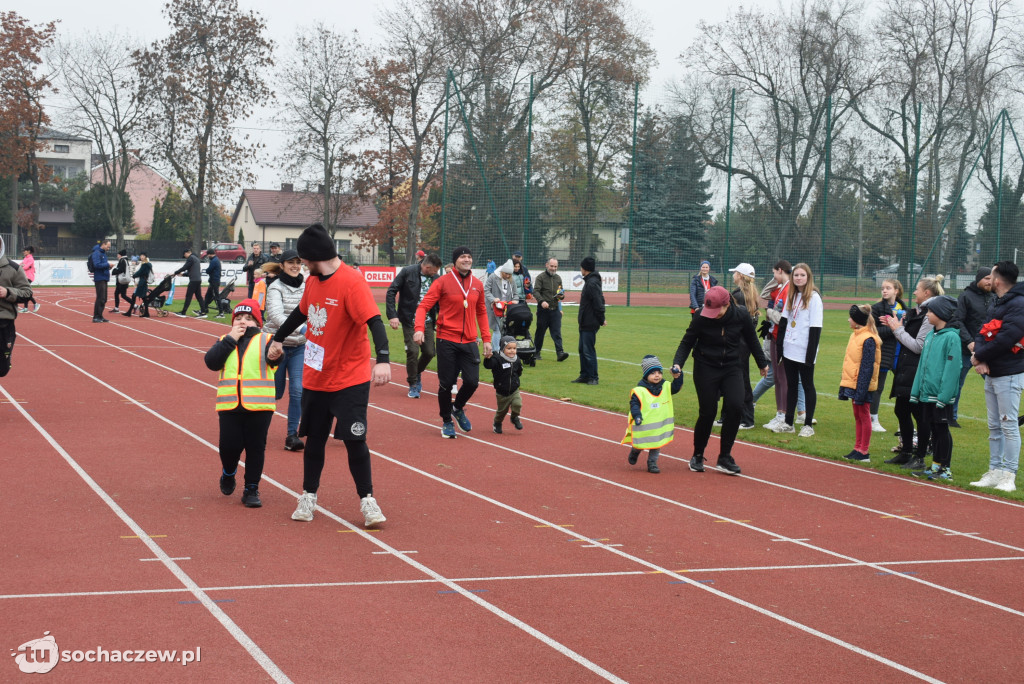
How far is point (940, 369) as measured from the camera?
8.92m

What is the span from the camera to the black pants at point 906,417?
31.1 feet

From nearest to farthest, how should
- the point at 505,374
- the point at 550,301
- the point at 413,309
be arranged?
the point at 505,374 → the point at 413,309 → the point at 550,301

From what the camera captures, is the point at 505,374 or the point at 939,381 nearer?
the point at 939,381

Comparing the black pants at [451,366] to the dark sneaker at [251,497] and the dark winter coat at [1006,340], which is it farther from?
the dark winter coat at [1006,340]

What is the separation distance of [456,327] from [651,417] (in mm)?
2360

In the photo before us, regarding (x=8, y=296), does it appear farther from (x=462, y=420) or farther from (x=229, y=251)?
A: (x=229, y=251)

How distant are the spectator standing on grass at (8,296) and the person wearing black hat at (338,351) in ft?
16.1

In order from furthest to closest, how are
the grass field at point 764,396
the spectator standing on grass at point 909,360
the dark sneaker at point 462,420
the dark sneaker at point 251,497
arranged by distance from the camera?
the dark sneaker at point 462,420
the grass field at point 764,396
the spectator standing on grass at point 909,360
the dark sneaker at point 251,497

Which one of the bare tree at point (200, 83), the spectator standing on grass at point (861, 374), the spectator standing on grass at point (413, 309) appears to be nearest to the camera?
the spectator standing on grass at point (861, 374)

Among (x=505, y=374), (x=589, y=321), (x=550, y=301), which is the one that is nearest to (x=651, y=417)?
(x=505, y=374)

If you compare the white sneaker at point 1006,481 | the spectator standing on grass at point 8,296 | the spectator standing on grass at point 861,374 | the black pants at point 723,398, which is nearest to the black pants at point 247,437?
the black pants at point 723,398

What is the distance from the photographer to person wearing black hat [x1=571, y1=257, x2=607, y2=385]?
15289 millimetres

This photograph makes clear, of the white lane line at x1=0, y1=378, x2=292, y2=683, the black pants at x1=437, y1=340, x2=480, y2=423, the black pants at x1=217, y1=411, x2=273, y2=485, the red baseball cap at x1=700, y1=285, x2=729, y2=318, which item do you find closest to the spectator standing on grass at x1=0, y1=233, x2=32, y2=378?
the white lane line at x1=0, y1=378, x2=292, y2=683

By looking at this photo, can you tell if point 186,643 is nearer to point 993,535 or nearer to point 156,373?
point 993,535
